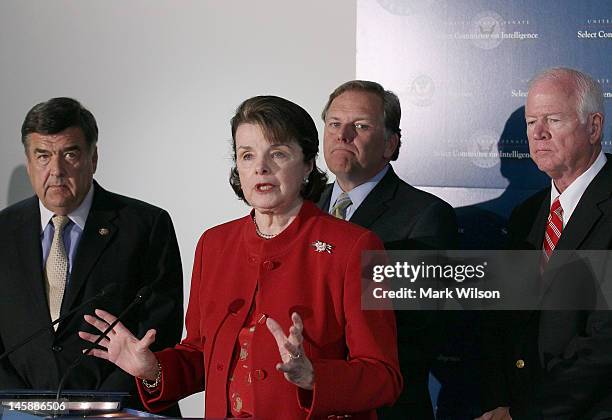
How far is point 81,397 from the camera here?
239 centimetres

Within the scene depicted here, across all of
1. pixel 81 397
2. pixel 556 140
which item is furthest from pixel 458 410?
pixel 81 397

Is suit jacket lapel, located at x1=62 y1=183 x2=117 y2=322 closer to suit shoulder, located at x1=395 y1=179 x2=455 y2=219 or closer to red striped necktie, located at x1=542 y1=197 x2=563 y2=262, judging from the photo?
Answer: suit shoulder, located at x1=395 y1=179 x2=455 y2=219

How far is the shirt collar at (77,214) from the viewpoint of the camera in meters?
3.68

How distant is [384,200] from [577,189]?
0.69m

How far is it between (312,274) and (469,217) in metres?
1.49

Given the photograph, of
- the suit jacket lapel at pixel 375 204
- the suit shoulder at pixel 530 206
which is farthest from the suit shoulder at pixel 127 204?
the suit shoulder at pixel 530 206

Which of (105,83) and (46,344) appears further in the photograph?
(105,83)

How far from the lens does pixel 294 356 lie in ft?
7.34

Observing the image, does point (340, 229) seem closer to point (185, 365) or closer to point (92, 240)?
point (185, 365)

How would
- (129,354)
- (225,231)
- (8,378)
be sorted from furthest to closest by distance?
(8,378), (225,231), (129,354)

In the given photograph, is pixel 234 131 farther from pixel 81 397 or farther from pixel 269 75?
pixel 269 75

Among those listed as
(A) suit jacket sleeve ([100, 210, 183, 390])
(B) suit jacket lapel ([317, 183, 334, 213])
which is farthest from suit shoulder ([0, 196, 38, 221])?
(B) suit jacket lapel ([317, 183, 334, 213])

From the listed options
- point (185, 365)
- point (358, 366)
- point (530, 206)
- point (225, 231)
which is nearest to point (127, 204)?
→ point (225, 231)

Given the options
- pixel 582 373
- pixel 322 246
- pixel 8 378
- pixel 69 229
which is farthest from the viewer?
pixel 69 229
